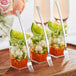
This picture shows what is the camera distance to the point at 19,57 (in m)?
1.25

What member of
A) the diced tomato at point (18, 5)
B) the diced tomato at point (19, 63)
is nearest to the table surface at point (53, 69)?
the diced tomato at point (19, 63)

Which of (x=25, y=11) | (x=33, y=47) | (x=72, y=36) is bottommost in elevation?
(x=72, y=36)

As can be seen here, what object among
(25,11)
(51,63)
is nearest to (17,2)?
(25,11)

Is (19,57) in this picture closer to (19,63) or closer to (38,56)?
(19,63)

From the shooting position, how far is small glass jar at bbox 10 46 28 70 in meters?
1.24

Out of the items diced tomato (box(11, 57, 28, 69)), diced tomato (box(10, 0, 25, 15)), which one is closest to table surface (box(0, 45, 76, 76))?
diced tomato (box(11, 57, 28, 69))

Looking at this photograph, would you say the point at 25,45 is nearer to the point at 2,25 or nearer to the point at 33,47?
the point at 33,47

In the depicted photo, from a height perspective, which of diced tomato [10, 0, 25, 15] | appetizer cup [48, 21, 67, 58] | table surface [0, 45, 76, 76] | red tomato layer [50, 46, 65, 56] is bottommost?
table surface [0, 45, 76, 76]

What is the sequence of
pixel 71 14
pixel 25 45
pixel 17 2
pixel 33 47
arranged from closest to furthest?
pixel 25 45 < pixel 33 47 < pixel 17 2 < pixel 71 14

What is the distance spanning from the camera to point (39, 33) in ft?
4.30

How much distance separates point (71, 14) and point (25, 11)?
1.49 feet

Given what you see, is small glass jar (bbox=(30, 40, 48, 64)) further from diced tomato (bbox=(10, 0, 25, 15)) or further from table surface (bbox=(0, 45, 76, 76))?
diced tomato (bbox=(10, 0, 25, 15))

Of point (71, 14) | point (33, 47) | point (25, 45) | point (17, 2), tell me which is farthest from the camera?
point (71, 14)

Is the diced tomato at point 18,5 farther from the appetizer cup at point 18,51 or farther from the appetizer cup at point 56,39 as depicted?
the appetizer cup at point 18,51
